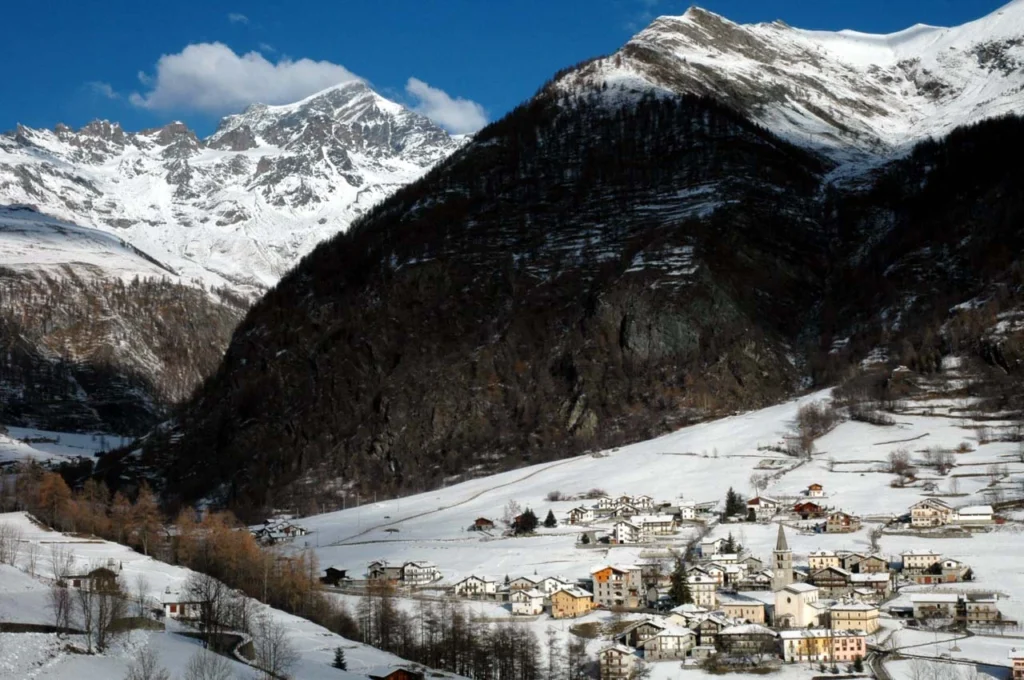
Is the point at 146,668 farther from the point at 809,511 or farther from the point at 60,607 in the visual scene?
the point at 809,511

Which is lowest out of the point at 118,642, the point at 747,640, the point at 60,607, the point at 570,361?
the point at 747,640

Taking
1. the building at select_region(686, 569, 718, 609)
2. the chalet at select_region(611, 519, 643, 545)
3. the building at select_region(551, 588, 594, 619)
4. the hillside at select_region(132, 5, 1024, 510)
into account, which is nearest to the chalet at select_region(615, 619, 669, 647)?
the building at select_region(686, 569, 718, 609)

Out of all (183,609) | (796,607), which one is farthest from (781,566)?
(183,609)

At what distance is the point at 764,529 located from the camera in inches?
4284

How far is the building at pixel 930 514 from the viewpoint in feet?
344

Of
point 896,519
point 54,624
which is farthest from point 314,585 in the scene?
point 896,519

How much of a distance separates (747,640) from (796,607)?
553cm

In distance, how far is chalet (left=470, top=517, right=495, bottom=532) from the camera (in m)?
121

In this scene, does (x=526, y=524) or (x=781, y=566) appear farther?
(x=526, y=524)

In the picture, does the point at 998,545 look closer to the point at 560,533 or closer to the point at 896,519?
the point at 896,519

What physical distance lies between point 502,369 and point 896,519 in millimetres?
81455

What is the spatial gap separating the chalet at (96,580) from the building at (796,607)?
1476 inches

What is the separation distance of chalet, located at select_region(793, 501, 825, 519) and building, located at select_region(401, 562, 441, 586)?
30708mm

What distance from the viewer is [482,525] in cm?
12131
